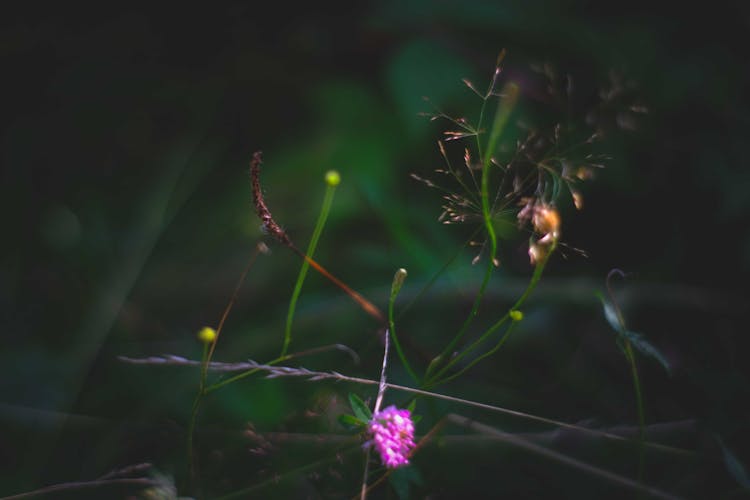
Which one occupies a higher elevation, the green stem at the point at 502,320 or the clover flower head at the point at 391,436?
the green stem at the point at 502,320

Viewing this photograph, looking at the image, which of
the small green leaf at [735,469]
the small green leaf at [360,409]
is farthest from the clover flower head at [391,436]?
the small green leaf at [735,469]

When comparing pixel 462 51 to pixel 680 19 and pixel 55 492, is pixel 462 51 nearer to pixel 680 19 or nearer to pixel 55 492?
pixel 680 19

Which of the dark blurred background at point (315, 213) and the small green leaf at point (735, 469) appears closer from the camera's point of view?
the small green leaf at point (735, 469)

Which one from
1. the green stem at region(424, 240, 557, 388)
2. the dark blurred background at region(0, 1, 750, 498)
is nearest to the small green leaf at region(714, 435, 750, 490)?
the dark blurred background at region(0, 1, 750, 498)

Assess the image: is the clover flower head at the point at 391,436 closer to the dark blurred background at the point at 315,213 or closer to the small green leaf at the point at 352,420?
the small green leaf at the point at 352,420

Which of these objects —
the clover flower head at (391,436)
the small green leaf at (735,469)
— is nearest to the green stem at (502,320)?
the clover flower head at (391,436)

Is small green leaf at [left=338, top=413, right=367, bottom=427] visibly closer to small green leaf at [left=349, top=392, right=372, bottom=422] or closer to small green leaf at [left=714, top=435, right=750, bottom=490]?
small green leaf at [left=349, top=392, right=372, bottom=422]
